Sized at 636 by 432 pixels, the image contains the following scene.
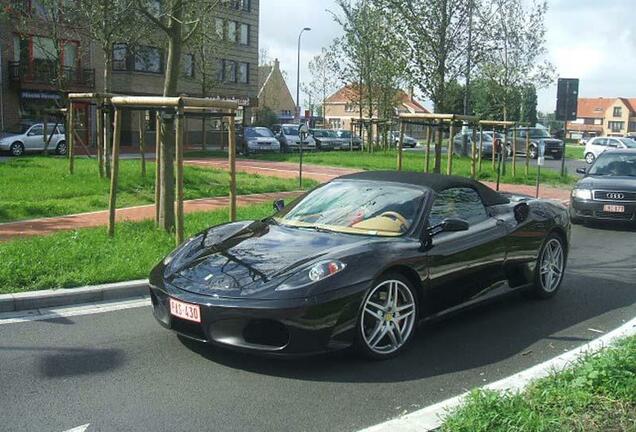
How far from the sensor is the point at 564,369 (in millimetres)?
4336

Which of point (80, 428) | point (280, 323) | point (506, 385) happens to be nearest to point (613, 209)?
point (506, 385)

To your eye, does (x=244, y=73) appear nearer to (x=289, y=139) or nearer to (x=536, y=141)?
(x=289, y=139)

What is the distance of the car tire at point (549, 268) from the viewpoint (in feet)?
22.4

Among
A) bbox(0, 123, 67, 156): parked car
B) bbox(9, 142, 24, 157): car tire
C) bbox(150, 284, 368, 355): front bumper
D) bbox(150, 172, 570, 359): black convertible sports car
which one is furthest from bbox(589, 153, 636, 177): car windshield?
bbox(9, 142, 24, 157): car tire

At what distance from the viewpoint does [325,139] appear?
144 feet

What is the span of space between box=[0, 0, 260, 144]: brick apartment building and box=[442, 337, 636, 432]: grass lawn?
85.1ft

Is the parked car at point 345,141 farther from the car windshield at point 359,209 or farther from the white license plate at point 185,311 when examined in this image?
the white license plate at point 185,311

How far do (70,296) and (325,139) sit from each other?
125ft

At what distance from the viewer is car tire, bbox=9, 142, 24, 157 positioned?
1141 inches

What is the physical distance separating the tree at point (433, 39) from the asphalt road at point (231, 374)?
9807 mm

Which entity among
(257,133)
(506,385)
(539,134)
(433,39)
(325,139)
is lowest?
(506,385)

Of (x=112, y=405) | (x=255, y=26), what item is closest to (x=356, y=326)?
(x=112, y=405)

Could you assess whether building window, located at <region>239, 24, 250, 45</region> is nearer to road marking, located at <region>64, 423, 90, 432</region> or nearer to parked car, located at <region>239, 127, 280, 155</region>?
parked car, located at <region>239, 127, 280, 155</region>

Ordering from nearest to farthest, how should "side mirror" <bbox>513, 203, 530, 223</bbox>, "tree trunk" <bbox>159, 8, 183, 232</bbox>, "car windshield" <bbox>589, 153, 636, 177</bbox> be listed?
"side mirror" <bbox>513, 203, 530, 223</bbox>, "tree trunk" <bbox>159, 8, 183, 232</bbox>, "car windshield" <bbox>589, 153, 636, 177</bbox>
